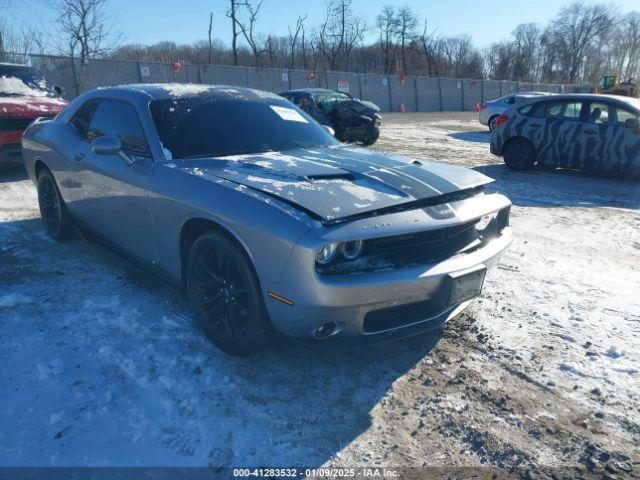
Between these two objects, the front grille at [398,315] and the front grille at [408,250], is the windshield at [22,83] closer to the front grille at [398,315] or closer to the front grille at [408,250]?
the front grille at [408,250]

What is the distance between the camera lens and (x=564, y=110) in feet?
30.1

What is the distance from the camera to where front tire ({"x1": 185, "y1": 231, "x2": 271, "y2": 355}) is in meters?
2.70

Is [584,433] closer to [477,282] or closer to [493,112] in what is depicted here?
[477,282]

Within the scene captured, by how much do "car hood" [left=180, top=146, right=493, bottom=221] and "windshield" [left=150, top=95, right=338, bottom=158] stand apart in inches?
6.7

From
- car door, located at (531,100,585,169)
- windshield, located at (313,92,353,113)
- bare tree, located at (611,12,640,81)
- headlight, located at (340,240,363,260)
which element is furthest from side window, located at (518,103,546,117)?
bare tree, located at (611,12,640,81)

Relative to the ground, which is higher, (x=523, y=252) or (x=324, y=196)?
(x=324, y=196)

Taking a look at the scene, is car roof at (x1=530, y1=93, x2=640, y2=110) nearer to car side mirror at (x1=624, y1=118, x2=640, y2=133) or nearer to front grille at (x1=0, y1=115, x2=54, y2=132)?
car side mirror at (x1=624, y1=118, x2=640, y2=133)

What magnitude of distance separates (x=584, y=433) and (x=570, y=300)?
163cm

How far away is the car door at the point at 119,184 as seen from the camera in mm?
3449

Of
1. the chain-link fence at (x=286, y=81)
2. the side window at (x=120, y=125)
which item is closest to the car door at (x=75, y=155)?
the side window at (x=120, y=125)

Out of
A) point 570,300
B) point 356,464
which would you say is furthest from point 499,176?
point 356,464

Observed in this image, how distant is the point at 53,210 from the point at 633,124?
8888 millimetres

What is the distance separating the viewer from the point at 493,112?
17516 millimetres

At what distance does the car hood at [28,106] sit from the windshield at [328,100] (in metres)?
6.31
